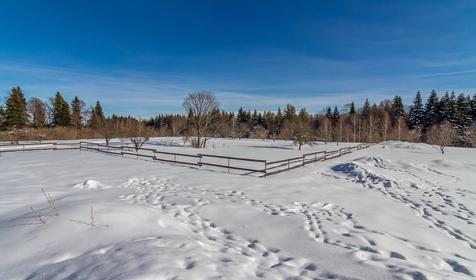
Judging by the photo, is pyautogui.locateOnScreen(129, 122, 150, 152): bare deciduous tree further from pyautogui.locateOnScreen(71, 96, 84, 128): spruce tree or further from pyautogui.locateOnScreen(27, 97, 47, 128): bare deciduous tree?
pyautogui.locateOnScreen(27, 97, 47, 128): bare deciduous tree

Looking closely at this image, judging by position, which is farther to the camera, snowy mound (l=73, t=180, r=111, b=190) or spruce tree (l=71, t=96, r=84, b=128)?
A: spruce tree (l=71, t=96, r=84, b=128)

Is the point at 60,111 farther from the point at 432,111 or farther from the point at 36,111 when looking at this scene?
the point at 432,111

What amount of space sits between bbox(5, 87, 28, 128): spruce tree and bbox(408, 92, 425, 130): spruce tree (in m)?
86.6

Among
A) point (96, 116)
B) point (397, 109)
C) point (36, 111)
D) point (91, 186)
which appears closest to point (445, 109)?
point (397, 109)

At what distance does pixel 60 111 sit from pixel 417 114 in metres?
86.8

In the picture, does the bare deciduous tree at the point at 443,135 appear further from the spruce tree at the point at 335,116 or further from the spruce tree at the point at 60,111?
the spruce tree at the point at 60,111

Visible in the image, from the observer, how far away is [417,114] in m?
57.8

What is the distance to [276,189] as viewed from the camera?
10.2 metres

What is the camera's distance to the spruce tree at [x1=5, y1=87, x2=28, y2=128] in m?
45.2

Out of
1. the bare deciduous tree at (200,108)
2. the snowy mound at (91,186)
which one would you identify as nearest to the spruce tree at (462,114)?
the bare deciduous tree at (200,108)

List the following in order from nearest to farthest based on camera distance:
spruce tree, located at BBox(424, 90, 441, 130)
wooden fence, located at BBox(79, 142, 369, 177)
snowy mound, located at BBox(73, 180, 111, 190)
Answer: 1. snowy mound, located at BBox(73, 180, 111, 190)
2. wooden fence, located at BBox(79, 142, 369, 177)
3. spruce tree, located at BBox(424, 90, 441, 130)

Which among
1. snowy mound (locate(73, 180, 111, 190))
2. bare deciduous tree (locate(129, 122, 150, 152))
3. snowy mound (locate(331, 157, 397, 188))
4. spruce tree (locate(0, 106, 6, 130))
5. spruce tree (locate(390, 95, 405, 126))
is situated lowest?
snowy mound (locate(331, 157, 397, 188))

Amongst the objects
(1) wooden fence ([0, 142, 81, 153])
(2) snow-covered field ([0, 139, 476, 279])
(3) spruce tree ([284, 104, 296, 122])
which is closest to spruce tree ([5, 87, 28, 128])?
(1) wooden fence ([0, 142, 81, 153])

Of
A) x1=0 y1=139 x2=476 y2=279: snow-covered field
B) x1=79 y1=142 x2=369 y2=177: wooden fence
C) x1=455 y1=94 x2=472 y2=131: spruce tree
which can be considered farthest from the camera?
x1=455 y1=94 x2=472 y2=131: spruce tree
